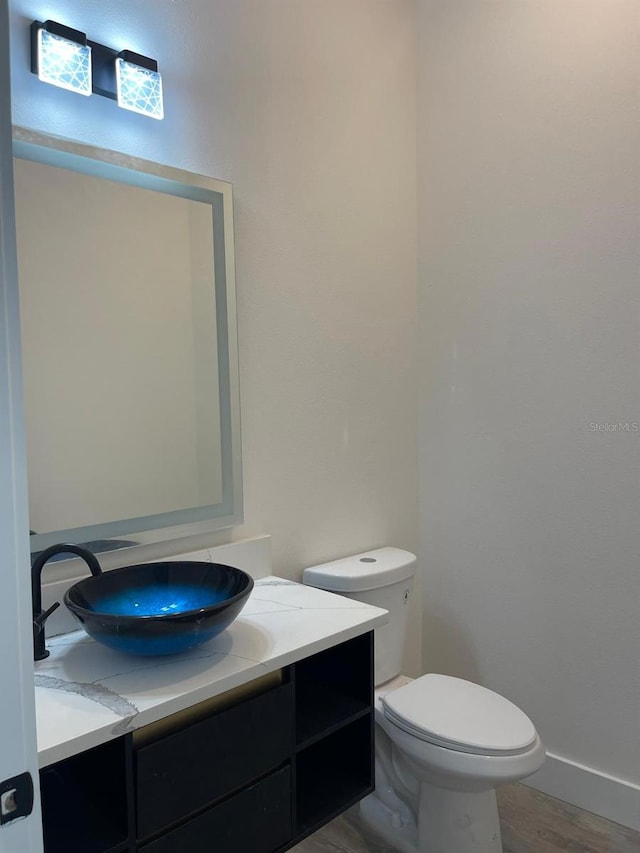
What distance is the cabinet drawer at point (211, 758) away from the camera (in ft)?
3.74

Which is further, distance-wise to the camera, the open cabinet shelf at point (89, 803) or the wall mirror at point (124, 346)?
the wall mirror at point (124, 346)

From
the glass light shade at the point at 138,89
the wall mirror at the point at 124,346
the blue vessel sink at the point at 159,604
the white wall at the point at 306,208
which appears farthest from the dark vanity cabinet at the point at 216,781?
the glass light shade at the point at 138,89

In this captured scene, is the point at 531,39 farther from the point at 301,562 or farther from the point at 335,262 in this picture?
the point at 301,562

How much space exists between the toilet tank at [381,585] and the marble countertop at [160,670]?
29 centimetres

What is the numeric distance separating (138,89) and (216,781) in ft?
5.10

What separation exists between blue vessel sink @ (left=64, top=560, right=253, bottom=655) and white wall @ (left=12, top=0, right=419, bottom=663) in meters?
0.40

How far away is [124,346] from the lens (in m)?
1.63

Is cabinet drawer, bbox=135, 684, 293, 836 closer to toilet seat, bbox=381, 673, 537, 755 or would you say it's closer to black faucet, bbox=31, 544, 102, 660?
black faucet, bbox=31, 544, 102, 660

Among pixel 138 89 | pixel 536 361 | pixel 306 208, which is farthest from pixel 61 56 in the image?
pixel 536 361

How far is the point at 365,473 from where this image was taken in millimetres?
2318

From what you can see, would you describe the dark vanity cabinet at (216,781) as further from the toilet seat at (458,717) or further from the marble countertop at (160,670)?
the toilet seat at (458,717)

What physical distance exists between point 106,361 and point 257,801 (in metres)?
1.04

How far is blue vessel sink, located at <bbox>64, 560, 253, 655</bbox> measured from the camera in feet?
3.94

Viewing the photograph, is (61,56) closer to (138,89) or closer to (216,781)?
(138,89)
